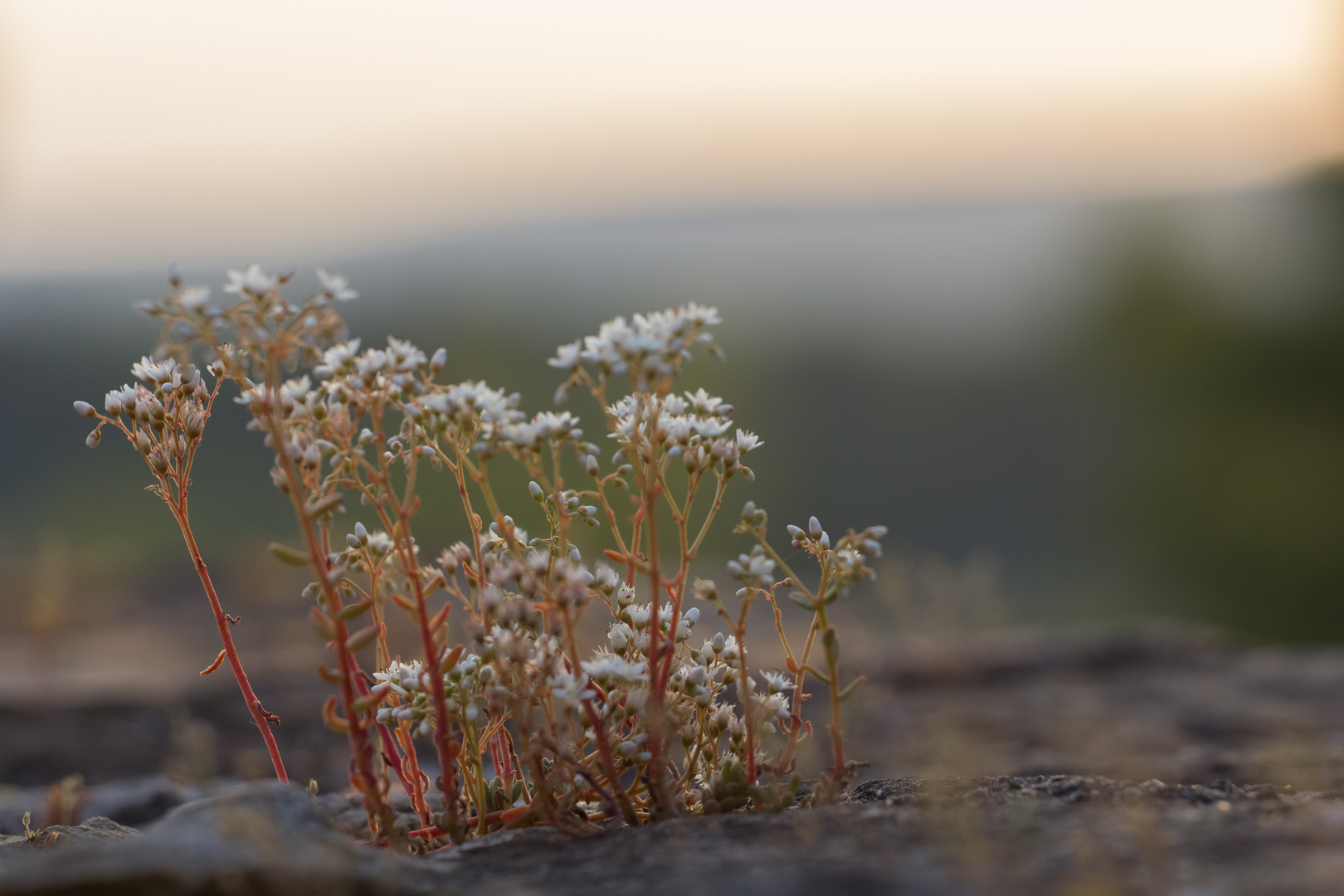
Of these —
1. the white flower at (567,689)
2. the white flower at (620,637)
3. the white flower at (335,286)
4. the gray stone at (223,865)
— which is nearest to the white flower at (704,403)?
the white flower at (620,637)

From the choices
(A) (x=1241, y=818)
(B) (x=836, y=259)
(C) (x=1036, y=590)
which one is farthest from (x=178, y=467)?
(B) (x=836, y=259)

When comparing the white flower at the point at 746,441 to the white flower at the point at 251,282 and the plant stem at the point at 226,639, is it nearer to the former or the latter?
the white flower at the point at 251,282

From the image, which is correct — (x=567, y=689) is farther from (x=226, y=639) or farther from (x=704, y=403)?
(x=226, y=639)

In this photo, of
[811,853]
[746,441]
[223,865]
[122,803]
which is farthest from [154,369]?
[122,803]

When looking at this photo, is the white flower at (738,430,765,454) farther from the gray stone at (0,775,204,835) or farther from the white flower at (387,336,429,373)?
the gray stone at (0,775,204,835)

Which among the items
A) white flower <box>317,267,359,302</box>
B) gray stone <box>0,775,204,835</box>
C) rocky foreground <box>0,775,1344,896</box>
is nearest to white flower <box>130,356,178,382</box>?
white flower <box>317,267,359,302</box>

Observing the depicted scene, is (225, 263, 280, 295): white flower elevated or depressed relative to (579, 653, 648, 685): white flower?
elevated

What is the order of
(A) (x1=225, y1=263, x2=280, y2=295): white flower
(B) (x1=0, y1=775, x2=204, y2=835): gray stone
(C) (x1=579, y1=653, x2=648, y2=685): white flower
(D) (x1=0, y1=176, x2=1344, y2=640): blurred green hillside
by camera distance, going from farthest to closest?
(D) (x1=0, y1=176, x2=1344, y2=640): blurred green hillside < (B) (x1=0, y1=775, x2=204, y2=835): gray stone < (C) (x1=579, y1=653, x2=648, y2=685): white flower < (A) (x1=225, y1=263, x2=280, y2=295): white flower
